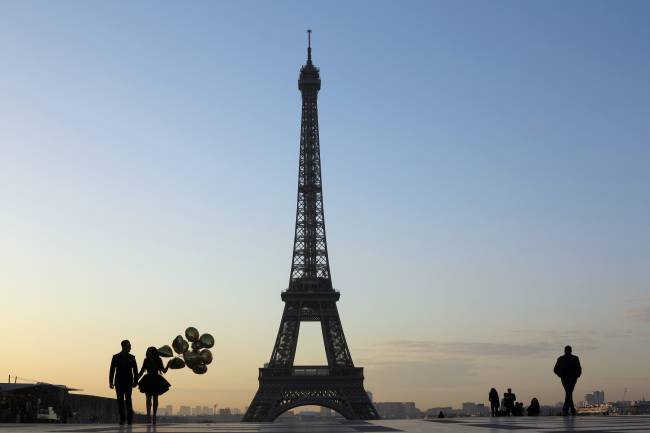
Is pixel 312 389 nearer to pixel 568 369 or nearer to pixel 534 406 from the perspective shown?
pixel 534 406

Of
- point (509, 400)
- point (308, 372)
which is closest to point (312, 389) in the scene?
point (308, 372)

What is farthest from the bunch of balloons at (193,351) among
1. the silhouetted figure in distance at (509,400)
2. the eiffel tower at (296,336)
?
the eiffel tower at (296,336)

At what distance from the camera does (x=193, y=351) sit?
46.2 metres

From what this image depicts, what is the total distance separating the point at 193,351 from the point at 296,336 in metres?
68.2

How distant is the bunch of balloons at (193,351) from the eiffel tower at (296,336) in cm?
5969

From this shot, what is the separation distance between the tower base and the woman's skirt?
8459cm

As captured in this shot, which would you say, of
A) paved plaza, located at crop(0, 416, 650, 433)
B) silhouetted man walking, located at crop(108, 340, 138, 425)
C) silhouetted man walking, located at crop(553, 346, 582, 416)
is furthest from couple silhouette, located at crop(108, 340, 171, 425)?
silhouetted man walking, located at crop(553, 346, 582, 416)

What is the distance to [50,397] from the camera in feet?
138

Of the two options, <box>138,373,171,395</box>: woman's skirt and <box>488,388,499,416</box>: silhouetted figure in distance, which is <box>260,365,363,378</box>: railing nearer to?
<box>488,388,499,416</box>: silhouetted figure in distance

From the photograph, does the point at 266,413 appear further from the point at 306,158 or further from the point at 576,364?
the point at 576,364

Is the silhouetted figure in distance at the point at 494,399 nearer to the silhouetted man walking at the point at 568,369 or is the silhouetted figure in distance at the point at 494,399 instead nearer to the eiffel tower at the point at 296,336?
the silhouetted man walking at the point at 568,369

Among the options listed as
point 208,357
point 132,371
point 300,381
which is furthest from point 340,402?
point 132,371

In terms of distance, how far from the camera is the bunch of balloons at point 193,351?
1800 inches

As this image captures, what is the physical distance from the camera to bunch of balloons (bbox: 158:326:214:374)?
45.7 meters
